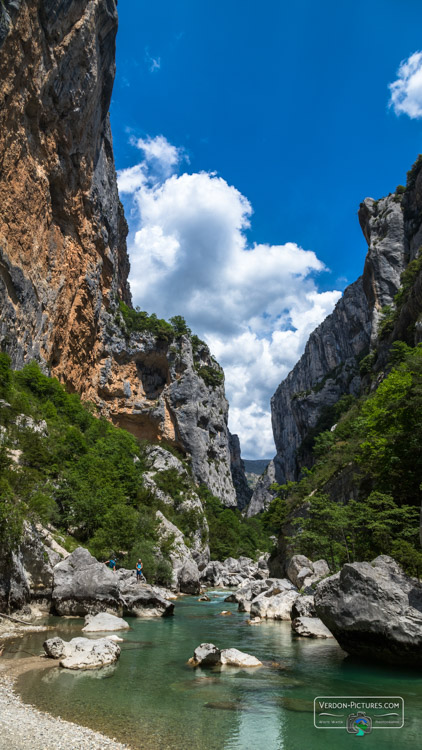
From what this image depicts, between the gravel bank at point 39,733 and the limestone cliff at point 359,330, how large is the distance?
3285 cm

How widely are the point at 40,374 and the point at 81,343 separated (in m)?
14.2

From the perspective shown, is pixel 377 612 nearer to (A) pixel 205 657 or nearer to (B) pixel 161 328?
(A) pixel 205 657

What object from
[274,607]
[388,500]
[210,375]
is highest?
[210,375]

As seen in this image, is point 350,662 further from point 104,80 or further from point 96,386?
point 104,80

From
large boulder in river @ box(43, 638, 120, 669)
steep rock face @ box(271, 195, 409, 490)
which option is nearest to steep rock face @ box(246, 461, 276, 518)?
steep rock face @ box(271, 195, 409, 490)

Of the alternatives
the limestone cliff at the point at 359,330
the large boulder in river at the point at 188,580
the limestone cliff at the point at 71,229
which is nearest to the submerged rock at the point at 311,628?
the large boulder in river at the point at 188,580

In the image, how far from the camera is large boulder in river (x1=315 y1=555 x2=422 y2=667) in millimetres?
10328

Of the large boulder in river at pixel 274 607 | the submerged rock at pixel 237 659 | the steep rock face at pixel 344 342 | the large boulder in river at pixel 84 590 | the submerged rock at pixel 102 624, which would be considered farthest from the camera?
the steep rock face at pixel 344 342

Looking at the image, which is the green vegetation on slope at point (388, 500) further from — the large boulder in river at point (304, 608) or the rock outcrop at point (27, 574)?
the rock outcrop at point (27, 574)

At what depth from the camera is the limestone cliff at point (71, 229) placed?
1419 inches

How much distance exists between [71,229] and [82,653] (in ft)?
154

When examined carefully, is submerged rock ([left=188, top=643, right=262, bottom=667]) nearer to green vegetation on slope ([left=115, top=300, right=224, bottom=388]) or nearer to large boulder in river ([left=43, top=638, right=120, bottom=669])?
large boulder in river ([left=43, top=638, right=120, bottom=669])

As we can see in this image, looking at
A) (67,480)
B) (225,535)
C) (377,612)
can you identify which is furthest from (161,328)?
(377,612)

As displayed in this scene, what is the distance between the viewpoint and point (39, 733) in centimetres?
669
